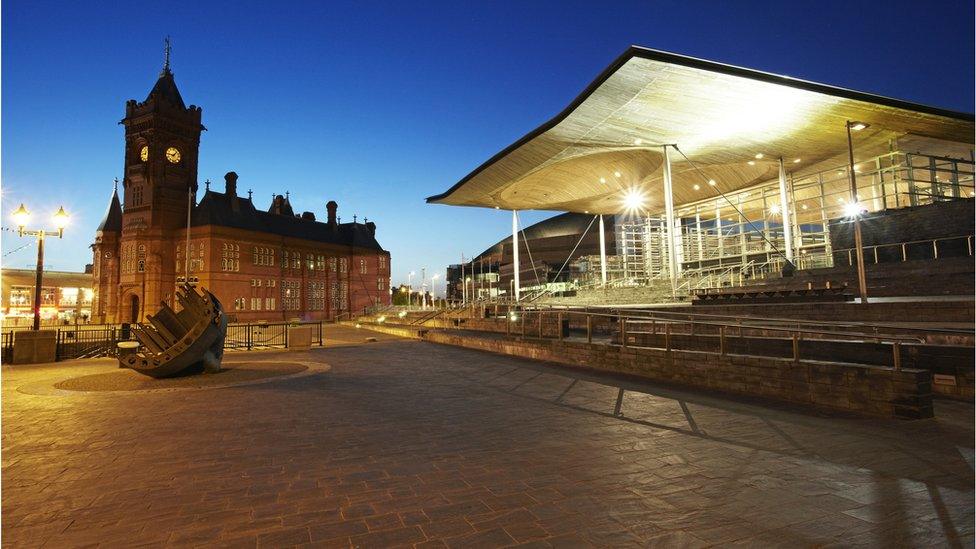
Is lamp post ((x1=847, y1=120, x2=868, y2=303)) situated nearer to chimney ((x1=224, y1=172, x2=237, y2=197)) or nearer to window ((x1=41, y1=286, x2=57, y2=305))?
chimney ((x1=224, y1=172, x2=237, y2=197))

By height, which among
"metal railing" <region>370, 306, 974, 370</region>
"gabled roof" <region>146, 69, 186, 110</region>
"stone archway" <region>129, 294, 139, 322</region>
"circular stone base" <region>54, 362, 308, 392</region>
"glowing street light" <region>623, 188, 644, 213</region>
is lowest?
"circular stone base" <region>54, 362, 308, 392</region>

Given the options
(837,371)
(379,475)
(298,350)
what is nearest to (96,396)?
(379,475)

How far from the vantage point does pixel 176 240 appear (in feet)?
179

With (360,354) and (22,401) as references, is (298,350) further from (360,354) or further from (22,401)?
(22,401)

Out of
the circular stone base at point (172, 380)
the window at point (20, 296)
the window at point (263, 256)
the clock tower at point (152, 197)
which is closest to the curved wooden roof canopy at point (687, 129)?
the circular stone base at point (172, 380)

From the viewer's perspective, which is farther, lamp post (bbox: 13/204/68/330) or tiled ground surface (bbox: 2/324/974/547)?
lamp post (bbox: 13/204/68/330)

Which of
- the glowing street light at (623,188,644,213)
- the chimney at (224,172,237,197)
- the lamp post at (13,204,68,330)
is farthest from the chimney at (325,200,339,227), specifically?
the lamp post at (13,204,68,330)

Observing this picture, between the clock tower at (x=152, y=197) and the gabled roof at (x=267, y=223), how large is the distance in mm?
2131

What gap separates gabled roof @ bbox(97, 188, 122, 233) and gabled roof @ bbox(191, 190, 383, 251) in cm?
1164

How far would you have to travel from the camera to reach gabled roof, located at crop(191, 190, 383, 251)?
56.9 m

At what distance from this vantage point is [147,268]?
52.7 m

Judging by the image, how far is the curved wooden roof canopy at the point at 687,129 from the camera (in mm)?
19281

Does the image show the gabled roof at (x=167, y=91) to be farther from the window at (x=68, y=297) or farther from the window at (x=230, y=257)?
the window at (x=68, y=297)

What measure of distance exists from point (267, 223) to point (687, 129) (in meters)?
56.9
